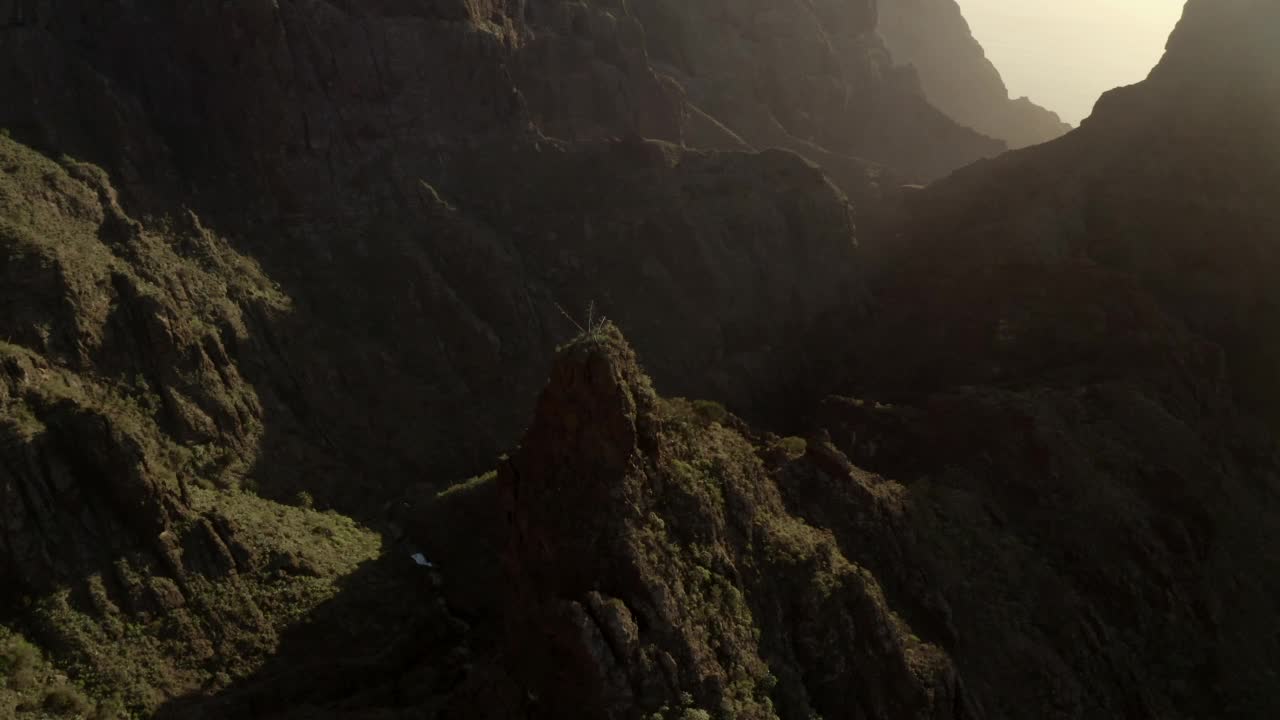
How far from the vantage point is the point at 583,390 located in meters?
32.8

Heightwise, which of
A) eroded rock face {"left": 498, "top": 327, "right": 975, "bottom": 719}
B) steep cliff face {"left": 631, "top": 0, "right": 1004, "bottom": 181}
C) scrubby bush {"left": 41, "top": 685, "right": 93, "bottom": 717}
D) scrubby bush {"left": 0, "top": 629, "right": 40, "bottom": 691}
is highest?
steep cliff face {"left": 631, "top": 0, "right": 1004, "bottom": 181}

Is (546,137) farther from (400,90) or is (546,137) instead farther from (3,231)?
(3,231)

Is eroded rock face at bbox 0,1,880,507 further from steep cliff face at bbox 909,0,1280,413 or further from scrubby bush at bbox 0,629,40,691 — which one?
scrubby bush at bbox 0,629,40,691

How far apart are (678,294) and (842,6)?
106990 mm

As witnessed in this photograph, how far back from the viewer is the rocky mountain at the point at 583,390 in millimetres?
34312

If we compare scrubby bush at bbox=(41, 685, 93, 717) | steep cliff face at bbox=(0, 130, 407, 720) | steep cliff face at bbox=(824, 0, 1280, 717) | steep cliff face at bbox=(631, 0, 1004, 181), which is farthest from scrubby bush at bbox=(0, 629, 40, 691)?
steep cliff face at bbox=(631, 0, 1004, 181)

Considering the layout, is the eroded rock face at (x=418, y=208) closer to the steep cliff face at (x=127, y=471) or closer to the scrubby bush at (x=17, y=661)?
the steep cliff face at (x=127, y=471)

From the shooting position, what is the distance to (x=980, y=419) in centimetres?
5803

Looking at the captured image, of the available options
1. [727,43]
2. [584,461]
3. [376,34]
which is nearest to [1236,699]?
[584,461]

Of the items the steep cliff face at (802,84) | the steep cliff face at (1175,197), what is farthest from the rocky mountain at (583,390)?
the steep cliff face at (802,84)

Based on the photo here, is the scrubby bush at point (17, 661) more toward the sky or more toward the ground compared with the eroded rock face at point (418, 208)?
more toward the ground

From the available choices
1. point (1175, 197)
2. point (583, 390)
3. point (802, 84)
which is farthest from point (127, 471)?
point (802, 84)

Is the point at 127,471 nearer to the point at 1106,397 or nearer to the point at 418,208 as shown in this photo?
the point at 418,208

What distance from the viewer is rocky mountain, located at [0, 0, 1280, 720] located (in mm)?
34312
